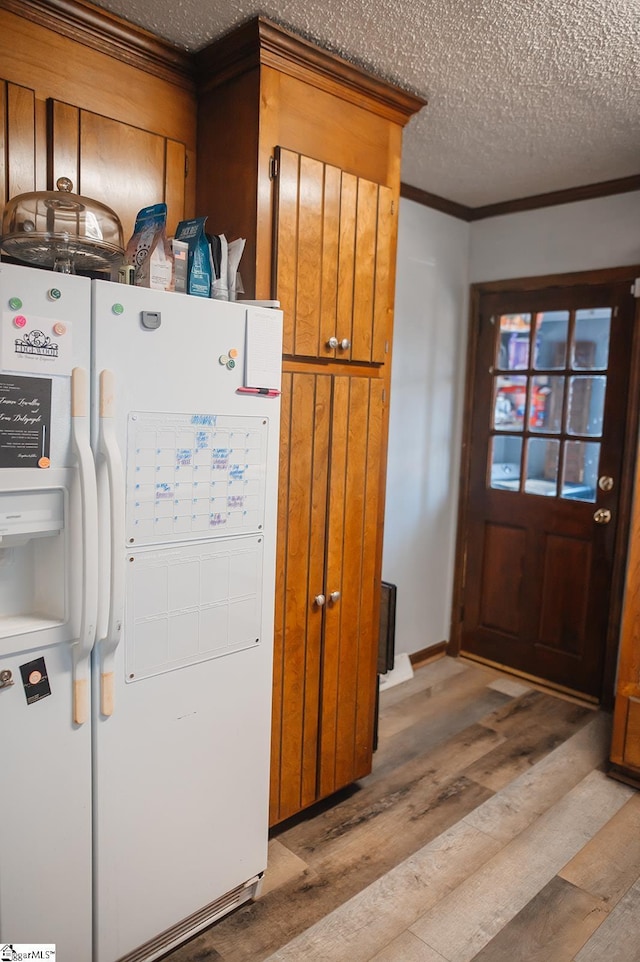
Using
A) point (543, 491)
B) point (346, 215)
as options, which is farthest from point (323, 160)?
point (543, 491)

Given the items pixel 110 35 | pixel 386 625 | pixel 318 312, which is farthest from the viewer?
pixel 386 625

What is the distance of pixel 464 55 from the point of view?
200cm

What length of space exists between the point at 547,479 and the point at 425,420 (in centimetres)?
70

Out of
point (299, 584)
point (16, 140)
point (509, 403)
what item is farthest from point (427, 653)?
point (16, 140)

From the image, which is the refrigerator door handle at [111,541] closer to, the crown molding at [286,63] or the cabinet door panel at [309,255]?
the cabinet door panel at [309,255]

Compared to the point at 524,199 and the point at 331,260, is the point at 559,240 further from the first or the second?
the point at 331,260

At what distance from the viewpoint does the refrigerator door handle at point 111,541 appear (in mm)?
1453

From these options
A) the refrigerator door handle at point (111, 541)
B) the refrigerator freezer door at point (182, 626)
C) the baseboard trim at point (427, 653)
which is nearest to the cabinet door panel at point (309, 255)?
the refrigerator freezer door at point (182, 626)

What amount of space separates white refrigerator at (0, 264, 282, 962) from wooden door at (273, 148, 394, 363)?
27 centimetres

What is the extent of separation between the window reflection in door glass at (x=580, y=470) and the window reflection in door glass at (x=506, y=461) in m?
0.26

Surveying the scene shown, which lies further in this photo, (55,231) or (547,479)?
(547,479)

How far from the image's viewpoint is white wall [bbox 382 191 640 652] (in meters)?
3.21

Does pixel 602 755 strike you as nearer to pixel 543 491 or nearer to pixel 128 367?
pixel 543 491

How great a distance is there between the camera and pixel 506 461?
11.8ft
